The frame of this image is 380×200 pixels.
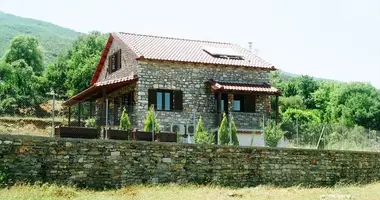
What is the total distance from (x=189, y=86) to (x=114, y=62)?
5676 mm

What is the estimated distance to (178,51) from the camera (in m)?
27.5

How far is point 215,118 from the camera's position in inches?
1019

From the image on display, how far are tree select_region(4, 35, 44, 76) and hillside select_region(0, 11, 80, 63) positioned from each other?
135 ft

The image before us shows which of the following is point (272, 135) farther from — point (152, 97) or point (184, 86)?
point (152, 97)

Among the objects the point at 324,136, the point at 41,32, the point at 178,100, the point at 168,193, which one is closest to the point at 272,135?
the point at 324,136

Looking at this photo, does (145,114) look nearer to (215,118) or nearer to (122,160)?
(215,118)

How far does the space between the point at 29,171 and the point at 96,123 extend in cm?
763

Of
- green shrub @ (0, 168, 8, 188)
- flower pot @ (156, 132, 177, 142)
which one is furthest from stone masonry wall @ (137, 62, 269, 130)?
green shrub @ (0, 168, 8, 188)

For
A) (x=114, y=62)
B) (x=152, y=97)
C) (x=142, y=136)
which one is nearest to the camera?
(x=142, y=136)

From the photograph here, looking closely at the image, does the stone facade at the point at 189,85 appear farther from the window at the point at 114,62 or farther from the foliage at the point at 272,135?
the foliage at the point at 272,135

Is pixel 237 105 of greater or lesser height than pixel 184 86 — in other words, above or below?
below

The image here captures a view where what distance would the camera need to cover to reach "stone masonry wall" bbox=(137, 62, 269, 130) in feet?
82.5

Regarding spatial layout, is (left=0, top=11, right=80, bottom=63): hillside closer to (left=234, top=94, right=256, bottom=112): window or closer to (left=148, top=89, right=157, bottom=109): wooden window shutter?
(left=234, top=94, right=256, bottom=112): window


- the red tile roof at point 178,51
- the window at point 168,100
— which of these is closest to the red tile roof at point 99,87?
the red tile roof at point 178,51
